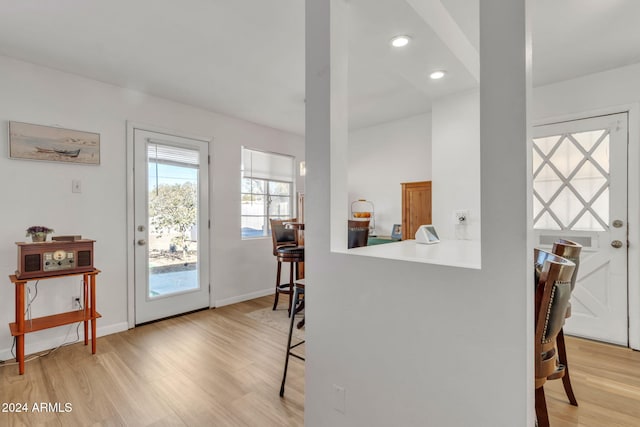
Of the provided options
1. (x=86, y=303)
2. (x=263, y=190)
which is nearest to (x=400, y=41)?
(x=263, y=190)

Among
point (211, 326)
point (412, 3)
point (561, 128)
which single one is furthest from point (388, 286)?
point (561, 128)

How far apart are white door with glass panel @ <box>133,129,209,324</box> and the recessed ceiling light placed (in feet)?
9.16

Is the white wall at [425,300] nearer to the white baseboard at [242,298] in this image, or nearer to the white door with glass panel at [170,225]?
the white door with glass panel at [170,225]

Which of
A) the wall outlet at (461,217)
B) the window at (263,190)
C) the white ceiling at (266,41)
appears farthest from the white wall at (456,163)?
the window at (263,190)

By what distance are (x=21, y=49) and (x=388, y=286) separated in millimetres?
3349

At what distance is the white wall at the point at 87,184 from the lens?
8.32 ft

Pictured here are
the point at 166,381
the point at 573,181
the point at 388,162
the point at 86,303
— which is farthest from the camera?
the point at 388,162

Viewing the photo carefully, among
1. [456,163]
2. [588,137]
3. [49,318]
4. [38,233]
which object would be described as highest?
[588,137]

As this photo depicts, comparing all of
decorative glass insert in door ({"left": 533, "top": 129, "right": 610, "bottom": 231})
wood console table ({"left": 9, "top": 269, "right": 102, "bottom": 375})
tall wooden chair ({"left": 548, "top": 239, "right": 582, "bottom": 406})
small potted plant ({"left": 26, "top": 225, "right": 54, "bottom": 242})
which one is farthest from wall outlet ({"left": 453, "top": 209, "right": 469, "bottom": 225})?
small potted plant ({"left": 26, "top": 225, "right": 54, "bottom": 242})

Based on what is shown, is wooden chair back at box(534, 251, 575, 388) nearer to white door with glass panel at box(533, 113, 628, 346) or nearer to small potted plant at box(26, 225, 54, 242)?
white door with glass panel at box(533, 113, 628, 346)

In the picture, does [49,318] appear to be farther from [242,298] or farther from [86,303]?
[242,298]

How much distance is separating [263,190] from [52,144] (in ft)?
7.95

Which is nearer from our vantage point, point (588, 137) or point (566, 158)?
point (588, 137)

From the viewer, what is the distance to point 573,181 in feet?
9.78
